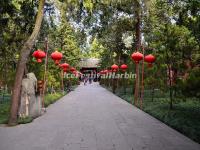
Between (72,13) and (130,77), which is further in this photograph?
(130,77)

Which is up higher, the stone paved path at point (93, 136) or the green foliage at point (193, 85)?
the green foliage at point (193, 85)

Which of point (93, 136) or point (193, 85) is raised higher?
point (193, 85)

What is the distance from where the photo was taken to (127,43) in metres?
31.1

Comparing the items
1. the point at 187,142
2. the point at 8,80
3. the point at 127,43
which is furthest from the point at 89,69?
the point at 187,142

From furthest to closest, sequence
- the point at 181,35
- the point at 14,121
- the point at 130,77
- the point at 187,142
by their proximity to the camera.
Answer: the point at 130,77 < the point at 181,35 < the point at 14,121 < the point at 187,142

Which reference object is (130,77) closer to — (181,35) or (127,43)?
(127,43)

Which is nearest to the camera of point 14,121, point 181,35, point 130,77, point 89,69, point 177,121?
point 14,121

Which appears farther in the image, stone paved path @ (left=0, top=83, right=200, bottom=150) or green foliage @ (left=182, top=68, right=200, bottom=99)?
green foliage @ (left=182, top=68, right=200, bottom=99)

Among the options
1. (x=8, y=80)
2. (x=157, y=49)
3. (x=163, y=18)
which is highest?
(x=163, y=18)

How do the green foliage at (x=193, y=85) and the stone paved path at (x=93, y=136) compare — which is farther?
the green foliage at (x=193, y=85)

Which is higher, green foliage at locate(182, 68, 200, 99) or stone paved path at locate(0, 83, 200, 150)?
green foliage at locate(182, 68, 200, 99)

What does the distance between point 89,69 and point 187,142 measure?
2919 inches

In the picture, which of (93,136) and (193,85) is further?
(193,85)

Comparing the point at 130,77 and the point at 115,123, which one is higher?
the point at 130,77
